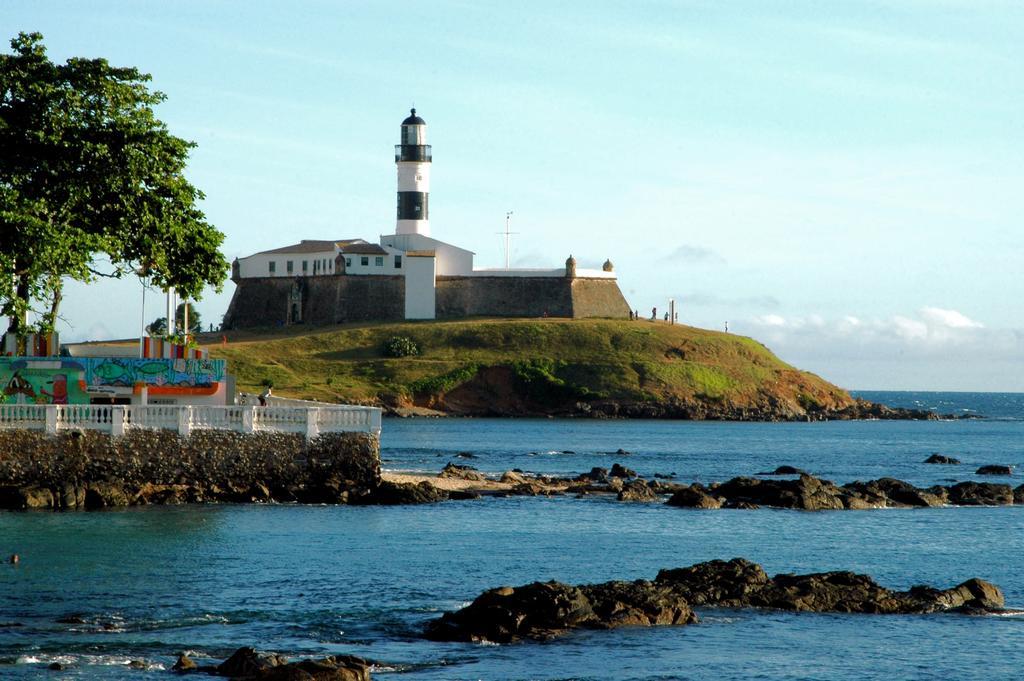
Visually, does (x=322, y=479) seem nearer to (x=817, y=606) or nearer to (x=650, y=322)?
(x=817, y=606)

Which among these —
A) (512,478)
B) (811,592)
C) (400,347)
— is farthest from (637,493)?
(400,347)

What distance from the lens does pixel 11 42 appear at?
4450 centimetres

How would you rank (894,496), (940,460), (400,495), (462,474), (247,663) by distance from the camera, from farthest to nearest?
(940,460), (462,474), (894,496), (400,495), (247,663)

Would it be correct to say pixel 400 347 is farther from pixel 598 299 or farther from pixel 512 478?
pixel 512 478

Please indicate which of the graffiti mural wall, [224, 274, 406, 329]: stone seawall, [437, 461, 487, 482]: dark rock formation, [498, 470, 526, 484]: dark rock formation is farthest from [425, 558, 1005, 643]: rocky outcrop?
[224, 274, 406, 329]: stone seawall

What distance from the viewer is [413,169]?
127 m

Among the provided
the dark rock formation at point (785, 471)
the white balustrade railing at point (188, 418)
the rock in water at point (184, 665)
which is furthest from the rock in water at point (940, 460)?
the rock in water at point (184, 665)

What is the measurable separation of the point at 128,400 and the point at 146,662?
80.7 feet

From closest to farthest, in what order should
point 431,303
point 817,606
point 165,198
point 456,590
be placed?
point 817,606 → point 456,590 → point 165,198 → point 431,303

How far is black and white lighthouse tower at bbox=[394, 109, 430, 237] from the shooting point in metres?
127

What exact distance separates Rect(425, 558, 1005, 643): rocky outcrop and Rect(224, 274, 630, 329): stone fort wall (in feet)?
373

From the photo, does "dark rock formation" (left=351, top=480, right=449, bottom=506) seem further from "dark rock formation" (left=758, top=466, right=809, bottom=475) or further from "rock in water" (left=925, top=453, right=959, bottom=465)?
"rock in water" (left=925, top=453, right=959, bottom=465)

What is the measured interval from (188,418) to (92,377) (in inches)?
201

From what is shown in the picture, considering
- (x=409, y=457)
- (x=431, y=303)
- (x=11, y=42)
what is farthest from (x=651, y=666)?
(x=431, y=303)
